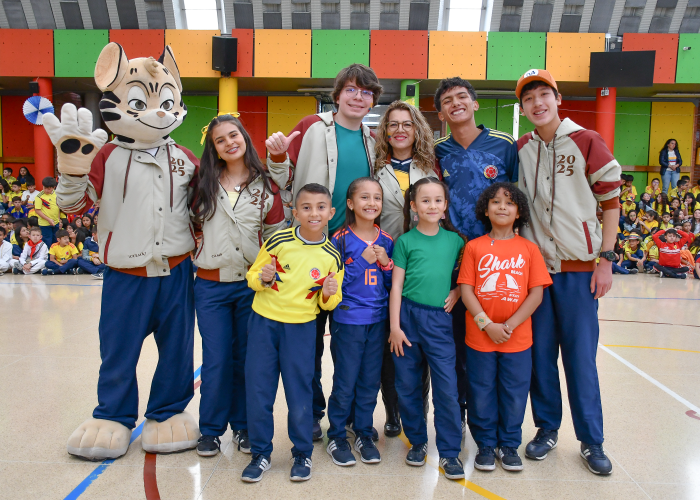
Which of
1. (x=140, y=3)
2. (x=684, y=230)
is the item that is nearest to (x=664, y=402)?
(x=684, y=230)

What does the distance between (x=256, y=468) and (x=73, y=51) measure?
1333cm

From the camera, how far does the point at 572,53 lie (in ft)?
41.3

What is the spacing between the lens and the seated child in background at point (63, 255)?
934 cm

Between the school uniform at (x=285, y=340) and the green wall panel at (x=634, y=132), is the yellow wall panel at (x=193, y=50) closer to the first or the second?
the school uniform at (x=285, y=340)

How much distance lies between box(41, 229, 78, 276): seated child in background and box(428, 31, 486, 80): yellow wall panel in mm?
8655

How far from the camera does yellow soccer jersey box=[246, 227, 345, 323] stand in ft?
8.09

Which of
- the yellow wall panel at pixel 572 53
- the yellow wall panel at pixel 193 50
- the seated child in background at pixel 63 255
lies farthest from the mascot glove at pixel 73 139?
the yellow wall panel at pixel 572 53

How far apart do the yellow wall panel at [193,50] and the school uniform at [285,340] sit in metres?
11.3

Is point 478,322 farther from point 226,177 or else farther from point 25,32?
point 25,32

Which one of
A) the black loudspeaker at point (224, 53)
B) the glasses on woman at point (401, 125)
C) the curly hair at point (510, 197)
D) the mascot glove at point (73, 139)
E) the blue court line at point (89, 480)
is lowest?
the blue court line at point (89, 480)

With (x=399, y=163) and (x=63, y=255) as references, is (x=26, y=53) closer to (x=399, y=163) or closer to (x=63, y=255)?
(x=63, y=255)

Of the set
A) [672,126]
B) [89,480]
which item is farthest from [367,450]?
[672,126]

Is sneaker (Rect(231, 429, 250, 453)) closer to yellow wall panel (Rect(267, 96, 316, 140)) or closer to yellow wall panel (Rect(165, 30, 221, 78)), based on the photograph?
yellow wall panel (Rect(165, 30, 221, 78))

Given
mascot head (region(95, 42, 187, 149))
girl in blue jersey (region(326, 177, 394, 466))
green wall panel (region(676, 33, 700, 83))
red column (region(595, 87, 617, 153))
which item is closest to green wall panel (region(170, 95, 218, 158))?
red column (region(595, 87, 617, 153))
